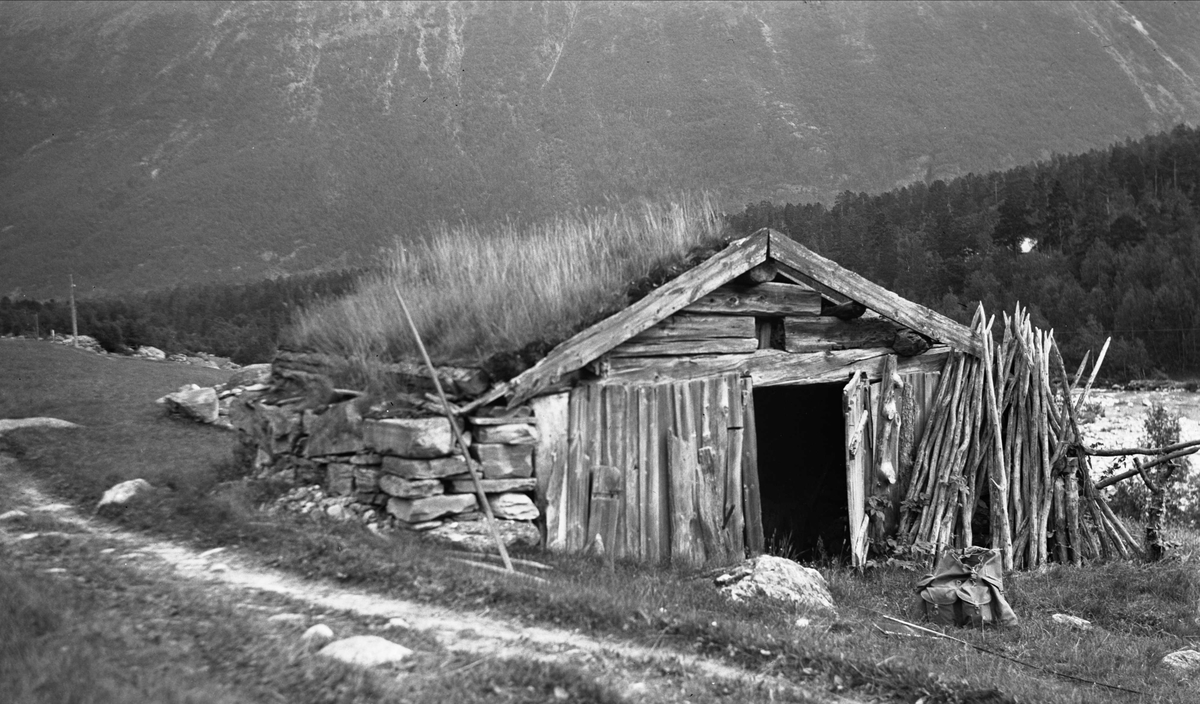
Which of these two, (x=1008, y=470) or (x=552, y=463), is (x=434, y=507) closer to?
(x=552, y=463)

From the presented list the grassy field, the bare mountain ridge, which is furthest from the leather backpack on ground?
the bare mountain ridge

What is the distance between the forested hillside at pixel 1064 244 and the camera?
31984 millimetres

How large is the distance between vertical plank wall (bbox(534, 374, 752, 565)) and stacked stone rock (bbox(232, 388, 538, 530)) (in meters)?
0.26

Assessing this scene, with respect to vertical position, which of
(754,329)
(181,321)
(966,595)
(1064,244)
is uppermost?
(1064,244)

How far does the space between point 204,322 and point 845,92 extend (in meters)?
61.0

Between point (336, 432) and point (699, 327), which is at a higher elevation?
point (699, 327)

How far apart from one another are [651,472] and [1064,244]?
34.3 meters

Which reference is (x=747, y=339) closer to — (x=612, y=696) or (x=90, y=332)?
(x=612, y=696)

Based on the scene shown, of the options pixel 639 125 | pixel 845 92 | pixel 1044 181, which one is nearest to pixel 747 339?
pixel 1044 181

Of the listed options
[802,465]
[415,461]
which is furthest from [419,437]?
[802,465]

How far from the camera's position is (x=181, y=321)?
3709 cm

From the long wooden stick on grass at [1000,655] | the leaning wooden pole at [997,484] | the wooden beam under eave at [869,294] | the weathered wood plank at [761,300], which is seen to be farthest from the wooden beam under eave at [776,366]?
the long wooden stick on grass at [1000,655]

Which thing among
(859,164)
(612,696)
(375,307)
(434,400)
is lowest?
(612,696)

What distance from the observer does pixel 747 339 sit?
9.65 meters
